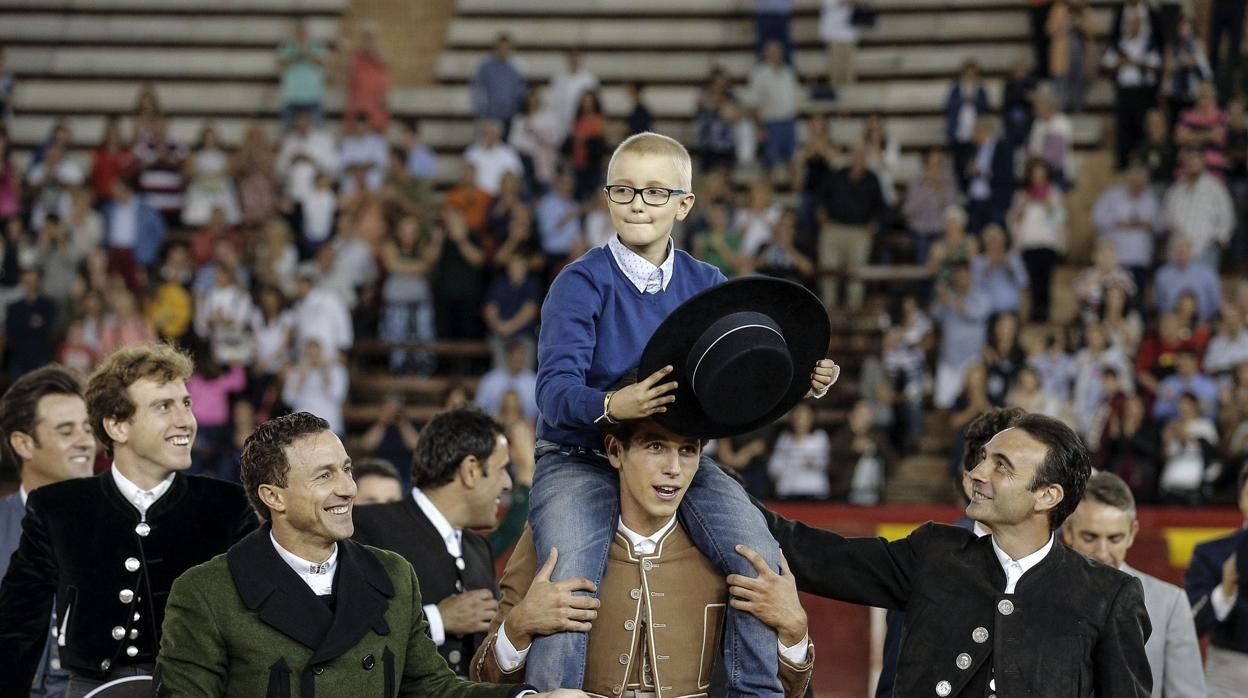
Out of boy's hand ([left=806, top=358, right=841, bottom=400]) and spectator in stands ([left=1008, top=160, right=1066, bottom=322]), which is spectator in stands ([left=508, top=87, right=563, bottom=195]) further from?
boy's hand ([left=806, top=358, right=841, bottom=400])

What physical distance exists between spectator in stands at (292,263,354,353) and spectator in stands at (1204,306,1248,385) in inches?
263

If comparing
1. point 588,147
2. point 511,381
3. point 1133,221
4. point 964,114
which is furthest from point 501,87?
point 1133,221

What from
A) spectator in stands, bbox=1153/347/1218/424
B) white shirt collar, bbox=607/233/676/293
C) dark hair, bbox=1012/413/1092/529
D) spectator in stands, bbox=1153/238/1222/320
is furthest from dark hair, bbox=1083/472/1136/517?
spectator in stands, bbox=1153/238/1222/320

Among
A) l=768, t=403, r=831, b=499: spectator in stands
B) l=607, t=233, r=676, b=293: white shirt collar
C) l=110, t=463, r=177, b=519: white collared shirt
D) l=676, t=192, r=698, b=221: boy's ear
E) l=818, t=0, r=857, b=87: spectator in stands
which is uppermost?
l=818, t=0, r=857, b=87: spectator in stands

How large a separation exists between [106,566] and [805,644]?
1.95 metres

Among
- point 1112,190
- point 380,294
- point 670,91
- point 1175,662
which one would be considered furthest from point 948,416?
point 1175,662

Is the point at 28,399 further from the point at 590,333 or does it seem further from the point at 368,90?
the point at 368,90

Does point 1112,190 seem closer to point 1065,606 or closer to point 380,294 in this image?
point 380,294

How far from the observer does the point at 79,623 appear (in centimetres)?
491

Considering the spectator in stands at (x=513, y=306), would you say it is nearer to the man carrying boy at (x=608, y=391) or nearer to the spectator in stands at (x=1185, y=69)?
the spectator in stands at (x=1185, y=69)

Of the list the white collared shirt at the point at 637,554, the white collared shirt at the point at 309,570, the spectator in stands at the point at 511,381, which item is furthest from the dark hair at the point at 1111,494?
the spectator in stands at the point at 511,381

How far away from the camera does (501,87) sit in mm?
17141

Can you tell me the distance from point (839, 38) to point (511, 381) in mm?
6183

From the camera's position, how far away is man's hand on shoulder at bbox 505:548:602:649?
4.42 metres
